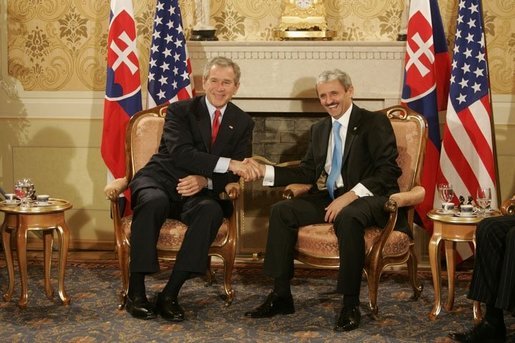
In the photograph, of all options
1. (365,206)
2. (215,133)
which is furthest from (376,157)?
(215,133)

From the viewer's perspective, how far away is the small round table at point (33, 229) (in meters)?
4.68

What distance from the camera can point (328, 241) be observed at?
14.8 ft

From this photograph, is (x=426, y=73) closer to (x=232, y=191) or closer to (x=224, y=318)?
(x=232, y=191)

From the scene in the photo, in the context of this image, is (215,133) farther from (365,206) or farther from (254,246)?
(254,246)

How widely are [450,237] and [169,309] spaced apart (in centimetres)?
158

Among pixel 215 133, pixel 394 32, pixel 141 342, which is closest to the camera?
pixel 141 342

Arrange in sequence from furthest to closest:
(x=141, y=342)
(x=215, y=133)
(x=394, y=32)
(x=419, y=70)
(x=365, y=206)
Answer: (x=394, y=32) → (x=419, y=70) → (x=215, y=133) → (x=365, y=206) → (x=141, y=342)

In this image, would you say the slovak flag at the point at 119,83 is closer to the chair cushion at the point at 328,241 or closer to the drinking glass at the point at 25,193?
the drinking glass at the point at 25,193

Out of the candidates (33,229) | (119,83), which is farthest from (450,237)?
(119,83)

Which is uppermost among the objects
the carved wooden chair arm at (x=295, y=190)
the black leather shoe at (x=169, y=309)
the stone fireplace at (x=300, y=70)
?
the stone fireplace at (x=300, y=70)

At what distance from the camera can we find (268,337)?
4230 millimetres

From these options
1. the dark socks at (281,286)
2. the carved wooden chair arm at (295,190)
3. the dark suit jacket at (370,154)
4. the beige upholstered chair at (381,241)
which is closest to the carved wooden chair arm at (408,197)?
the beige upholstered chair at (381,241)

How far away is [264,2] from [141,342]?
2975 mm

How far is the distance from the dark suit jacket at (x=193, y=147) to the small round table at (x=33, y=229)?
1.56 feet
